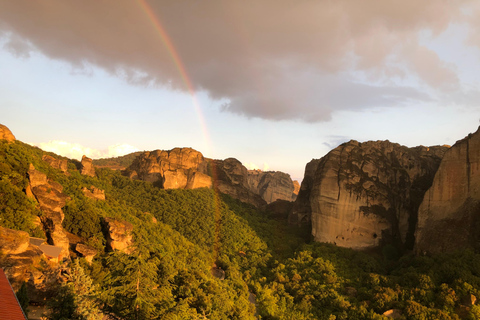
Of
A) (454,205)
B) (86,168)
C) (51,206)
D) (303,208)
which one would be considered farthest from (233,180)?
(51,206)

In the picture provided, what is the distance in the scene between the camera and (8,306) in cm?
1082

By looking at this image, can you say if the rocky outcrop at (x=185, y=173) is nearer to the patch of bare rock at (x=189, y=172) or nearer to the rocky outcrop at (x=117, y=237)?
the patch of bare rock at (x=189, y=172)

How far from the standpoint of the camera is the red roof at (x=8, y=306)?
10.3 metres

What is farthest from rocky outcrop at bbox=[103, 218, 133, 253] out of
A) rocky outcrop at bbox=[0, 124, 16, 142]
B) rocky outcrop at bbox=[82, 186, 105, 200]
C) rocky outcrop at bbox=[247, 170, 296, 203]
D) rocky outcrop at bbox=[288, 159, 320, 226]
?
rocky outcrop at bbox=[247, 170, 296, 203]

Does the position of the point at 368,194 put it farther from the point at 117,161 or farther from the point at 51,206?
the point at 117,161

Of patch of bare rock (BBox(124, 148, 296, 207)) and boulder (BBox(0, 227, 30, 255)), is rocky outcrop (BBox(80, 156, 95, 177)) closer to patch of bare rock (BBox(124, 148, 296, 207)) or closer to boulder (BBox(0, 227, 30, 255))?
patch of bare rock (BBox(124, 148, 296, 207))

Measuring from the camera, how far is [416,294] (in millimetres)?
35375

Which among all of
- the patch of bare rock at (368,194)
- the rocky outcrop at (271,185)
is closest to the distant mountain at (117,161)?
the rocky outcrop at (271,185)

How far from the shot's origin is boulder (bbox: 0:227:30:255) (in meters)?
20.5

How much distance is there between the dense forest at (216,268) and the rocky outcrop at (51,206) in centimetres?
100

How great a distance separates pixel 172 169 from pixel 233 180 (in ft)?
58.0

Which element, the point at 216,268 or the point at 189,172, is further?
the point at 189,172

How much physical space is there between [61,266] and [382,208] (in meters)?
50.5

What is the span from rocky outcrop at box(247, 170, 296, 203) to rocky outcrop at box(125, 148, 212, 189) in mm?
50668
